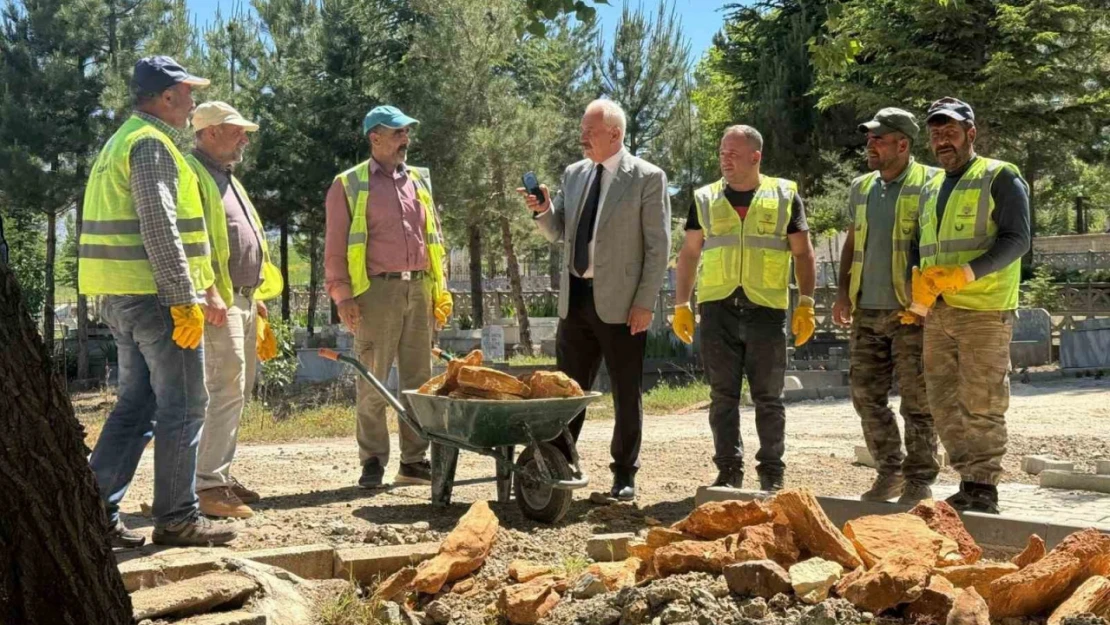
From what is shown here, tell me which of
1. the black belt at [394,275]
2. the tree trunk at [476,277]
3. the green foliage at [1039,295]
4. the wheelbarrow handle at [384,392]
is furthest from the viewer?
the tree trunk at [476,277]

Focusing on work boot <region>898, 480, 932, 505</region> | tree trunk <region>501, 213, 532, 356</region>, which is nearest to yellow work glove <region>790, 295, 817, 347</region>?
work boot <region>898, 480, 932, 505</region>

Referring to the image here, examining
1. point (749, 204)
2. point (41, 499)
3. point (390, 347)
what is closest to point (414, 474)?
point (390, 347)

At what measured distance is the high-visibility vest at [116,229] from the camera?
16.1 ft

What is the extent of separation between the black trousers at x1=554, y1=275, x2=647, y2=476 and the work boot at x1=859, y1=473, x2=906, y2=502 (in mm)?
1246

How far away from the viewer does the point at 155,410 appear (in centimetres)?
509

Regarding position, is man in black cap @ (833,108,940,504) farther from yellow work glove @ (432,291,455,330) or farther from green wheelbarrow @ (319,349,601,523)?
yellow work glove @ (432,291,455,330)

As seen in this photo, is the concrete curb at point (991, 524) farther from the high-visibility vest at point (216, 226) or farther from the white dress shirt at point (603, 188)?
the high-visibility vest at point (216, 226)

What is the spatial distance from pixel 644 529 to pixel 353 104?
23.7m

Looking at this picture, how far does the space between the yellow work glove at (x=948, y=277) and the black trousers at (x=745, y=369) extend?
3.70ft

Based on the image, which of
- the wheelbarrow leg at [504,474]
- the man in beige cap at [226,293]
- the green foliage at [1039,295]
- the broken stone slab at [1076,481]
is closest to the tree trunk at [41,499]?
the man in beige cap at [226,293]

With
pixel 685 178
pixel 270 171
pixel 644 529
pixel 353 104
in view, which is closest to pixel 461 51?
pixel 353 104

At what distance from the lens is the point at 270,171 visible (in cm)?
2900

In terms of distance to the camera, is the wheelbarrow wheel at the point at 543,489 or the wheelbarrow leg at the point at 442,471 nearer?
the wheelbarrow wheel at the point at 543,489

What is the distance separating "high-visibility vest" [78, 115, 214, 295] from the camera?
492 centimetres
